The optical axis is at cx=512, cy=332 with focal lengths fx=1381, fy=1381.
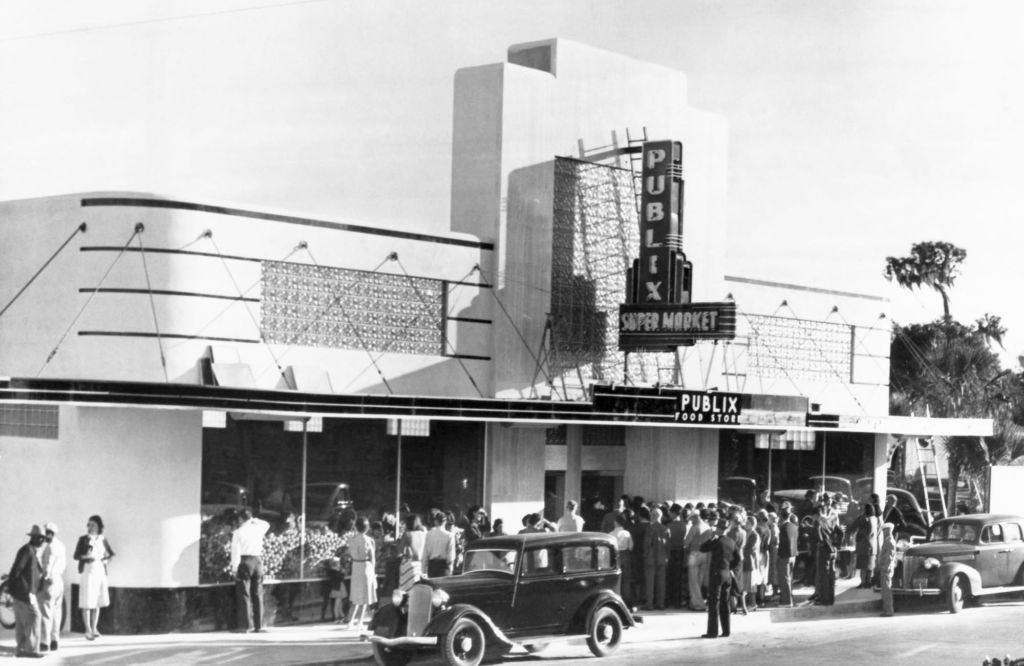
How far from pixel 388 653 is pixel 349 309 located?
23.4ft

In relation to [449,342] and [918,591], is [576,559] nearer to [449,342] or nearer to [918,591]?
[449,342]

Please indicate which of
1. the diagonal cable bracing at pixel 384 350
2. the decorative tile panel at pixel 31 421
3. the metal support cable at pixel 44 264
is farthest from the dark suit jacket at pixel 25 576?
the diagonal cable bracing at pixel 384 350

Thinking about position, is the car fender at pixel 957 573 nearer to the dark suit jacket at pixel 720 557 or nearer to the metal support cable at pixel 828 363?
the dark suit jacket at pixel 720 557

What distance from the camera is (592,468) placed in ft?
91.1

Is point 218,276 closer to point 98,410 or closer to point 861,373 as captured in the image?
point 98,410

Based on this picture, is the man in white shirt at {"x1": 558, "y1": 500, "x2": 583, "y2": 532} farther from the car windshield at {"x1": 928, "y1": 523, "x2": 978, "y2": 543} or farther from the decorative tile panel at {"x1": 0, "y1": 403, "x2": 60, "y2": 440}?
the car windshield at {"x1": 928, "y1": 523, "x2": 978, "y2": 543}

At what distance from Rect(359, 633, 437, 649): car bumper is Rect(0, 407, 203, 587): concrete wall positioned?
167 inches

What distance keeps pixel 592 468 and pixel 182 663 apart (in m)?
12.2

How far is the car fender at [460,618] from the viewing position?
16875 millimetres

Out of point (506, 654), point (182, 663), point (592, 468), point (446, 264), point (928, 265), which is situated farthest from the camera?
point (928, 265)

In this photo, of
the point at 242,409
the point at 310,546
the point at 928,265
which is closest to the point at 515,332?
the point at 310,546

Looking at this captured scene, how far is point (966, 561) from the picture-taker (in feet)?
85.3

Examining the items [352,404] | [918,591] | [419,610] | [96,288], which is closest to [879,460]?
[918,591]

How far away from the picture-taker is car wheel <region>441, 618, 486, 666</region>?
1689 cm
